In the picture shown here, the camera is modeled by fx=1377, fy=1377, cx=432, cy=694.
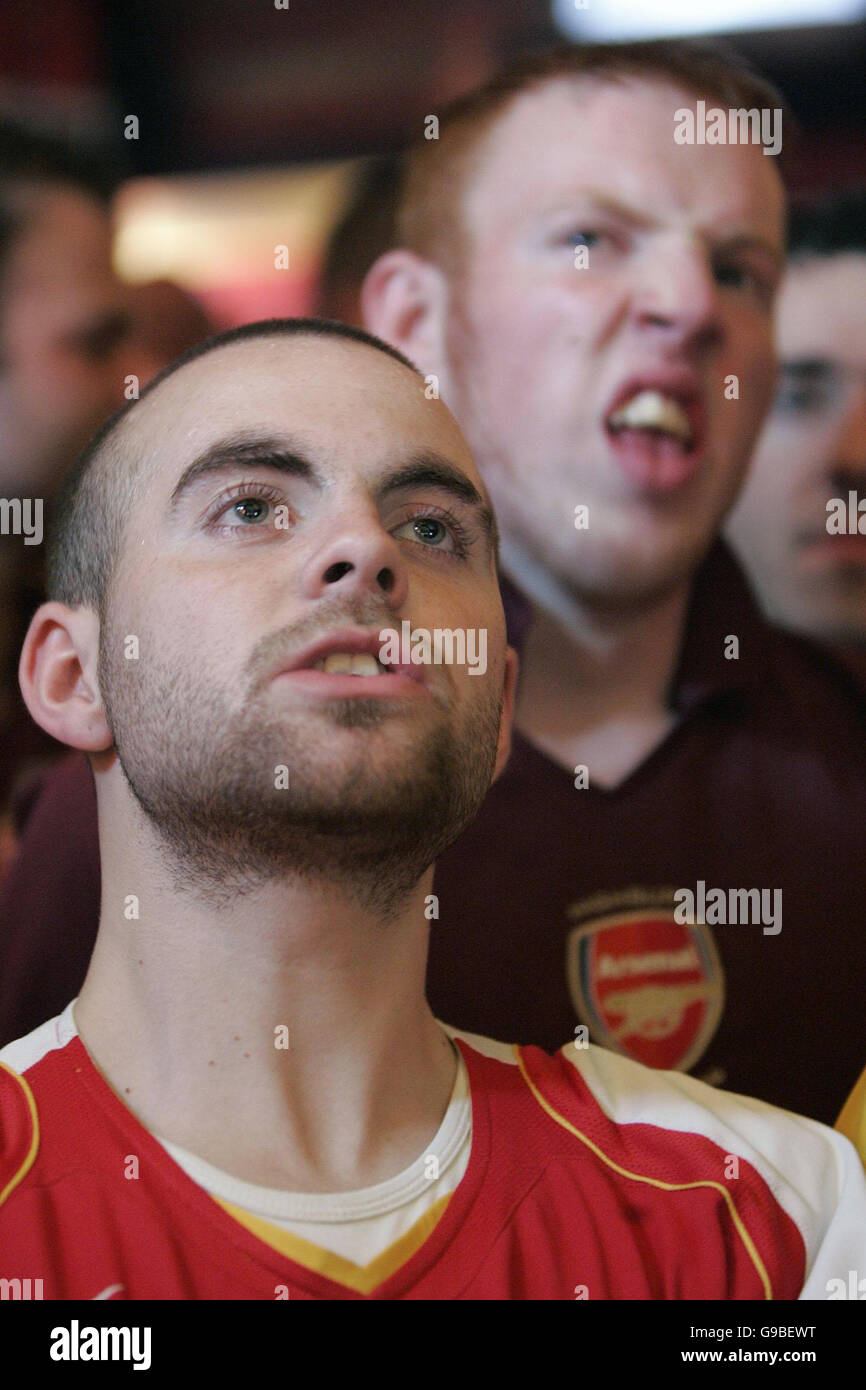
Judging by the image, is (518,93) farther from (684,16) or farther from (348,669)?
(348,669)

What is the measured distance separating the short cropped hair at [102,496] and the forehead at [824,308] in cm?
49

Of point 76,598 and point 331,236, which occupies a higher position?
point 331,236

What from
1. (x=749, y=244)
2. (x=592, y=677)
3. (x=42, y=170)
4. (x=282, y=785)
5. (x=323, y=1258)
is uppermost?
(x=42, y=170)

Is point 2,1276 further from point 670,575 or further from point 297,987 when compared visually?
point 670,575

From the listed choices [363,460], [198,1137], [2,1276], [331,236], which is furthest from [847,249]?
[2,1276]

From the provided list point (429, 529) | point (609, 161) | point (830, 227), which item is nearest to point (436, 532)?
point (429, 529)

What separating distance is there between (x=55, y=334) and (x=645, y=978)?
686mm

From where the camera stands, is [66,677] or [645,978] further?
[645,978]

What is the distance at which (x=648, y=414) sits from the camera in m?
1.06

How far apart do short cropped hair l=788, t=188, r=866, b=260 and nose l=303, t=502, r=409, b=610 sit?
0.68 metres

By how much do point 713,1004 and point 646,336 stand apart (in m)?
0.50

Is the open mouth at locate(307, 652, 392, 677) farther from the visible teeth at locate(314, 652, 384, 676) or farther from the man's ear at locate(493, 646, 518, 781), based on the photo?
the man's ear at locate(493, 646, 518, 781)

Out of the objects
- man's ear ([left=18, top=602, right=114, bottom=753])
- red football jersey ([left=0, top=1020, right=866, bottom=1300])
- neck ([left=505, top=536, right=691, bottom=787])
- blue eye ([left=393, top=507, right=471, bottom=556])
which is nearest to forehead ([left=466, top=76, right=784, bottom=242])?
neck ([left=505, top=536, right=691, bottom=787])

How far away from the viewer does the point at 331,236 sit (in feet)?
3.91
